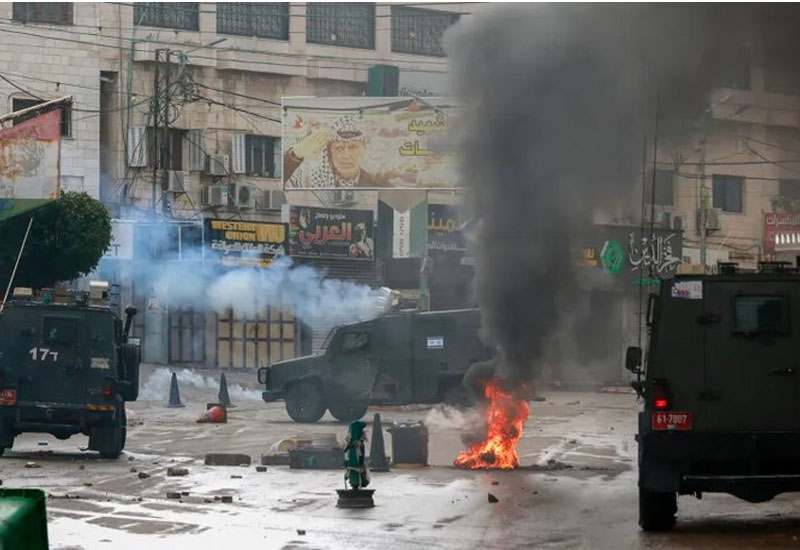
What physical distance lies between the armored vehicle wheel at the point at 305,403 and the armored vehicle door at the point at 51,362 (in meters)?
7.73

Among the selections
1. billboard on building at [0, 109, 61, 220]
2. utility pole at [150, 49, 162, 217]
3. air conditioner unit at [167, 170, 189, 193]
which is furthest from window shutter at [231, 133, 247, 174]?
billboard on building at [0, 109, 61, 220]

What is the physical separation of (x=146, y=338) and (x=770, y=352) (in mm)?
28443

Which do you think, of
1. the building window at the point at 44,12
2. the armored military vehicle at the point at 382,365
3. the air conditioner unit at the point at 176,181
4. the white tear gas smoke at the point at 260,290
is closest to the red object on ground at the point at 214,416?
the armored military vehicle at the point at 382,365

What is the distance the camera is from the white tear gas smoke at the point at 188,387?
32406 millimetres

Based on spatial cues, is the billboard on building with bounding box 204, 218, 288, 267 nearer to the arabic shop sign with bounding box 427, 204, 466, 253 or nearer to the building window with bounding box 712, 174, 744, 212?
the arabic shop sign with bounding box 427, 204, 466, 253

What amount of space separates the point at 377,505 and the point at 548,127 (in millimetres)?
5244

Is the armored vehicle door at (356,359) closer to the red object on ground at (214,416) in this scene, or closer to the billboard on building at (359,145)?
the red object on ground at (214,416)

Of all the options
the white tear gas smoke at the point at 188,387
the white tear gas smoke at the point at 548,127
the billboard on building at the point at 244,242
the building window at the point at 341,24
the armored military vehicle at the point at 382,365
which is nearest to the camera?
the white tear gas smoke at the point at 548,127

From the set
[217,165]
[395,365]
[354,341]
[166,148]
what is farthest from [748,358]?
[217,165]

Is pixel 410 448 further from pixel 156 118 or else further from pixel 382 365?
pixel 156 118

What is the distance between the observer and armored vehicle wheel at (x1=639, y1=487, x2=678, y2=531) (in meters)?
11.1

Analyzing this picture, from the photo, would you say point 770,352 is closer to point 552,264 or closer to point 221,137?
point 552,264

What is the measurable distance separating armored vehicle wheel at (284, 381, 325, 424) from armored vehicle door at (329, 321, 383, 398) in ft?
1.07

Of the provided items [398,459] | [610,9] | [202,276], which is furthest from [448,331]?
[202,276]
